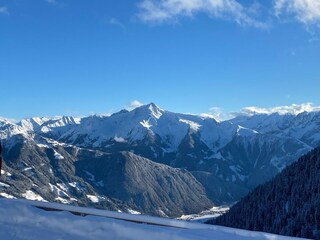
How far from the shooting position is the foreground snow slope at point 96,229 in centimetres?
833

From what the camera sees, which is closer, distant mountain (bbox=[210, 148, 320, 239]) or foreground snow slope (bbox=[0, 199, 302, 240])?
foreground snow slope (bbox=[0, 199, 302, 240])

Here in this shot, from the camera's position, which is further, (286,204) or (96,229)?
(286,204)

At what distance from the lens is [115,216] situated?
9.64 meters

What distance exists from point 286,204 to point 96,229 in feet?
463

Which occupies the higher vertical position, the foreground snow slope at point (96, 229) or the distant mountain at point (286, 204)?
the distant mountain at point (286, 204)

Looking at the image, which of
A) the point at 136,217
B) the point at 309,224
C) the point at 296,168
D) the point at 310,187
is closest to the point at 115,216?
the point at 136,217

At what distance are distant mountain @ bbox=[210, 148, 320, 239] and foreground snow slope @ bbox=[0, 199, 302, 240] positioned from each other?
106032 mm

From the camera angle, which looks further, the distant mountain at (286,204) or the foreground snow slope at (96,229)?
the distant mountain at (286,204)

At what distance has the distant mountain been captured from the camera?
4705 inches

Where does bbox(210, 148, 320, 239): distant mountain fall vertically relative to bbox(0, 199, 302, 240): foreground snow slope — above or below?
above

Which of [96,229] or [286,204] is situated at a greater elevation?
[286,204]

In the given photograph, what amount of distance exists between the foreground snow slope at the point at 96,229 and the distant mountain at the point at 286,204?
4174 inches

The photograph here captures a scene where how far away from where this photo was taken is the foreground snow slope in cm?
833

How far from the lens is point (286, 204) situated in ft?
467
